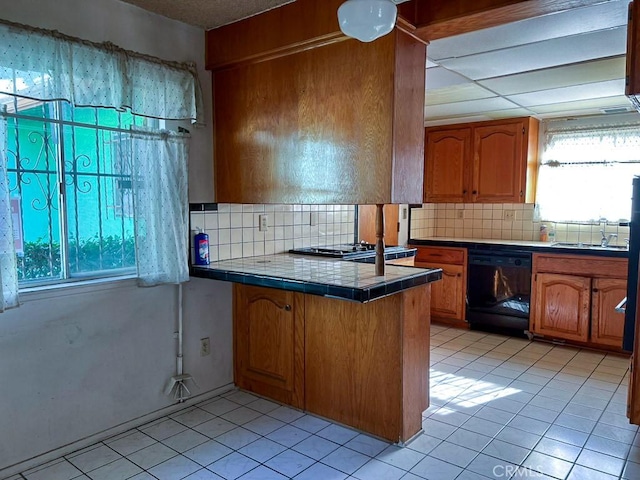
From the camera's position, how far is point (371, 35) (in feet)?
4.78

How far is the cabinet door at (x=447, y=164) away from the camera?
15.0ft

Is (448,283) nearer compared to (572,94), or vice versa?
(572,94)

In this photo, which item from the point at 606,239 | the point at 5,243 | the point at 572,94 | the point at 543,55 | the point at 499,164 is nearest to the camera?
the point at 5,243

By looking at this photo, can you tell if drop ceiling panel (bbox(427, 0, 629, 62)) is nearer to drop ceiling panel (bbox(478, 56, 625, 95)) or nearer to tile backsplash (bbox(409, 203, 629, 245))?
drop ceiling panel (bbox(478, 56, 625, 95))

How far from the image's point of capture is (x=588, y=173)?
424 centimetres

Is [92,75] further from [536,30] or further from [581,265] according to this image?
[581,265]

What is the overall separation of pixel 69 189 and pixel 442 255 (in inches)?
137

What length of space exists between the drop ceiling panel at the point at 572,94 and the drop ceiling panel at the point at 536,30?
1084mm

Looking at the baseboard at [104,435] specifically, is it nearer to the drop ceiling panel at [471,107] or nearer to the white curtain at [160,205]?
the white curtain at [160,205]

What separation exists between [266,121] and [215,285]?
3.51ft

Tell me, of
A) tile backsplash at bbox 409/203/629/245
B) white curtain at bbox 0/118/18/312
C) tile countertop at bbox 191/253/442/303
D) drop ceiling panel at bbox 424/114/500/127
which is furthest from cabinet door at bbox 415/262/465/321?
white curtain at bbox 0/118/18/312

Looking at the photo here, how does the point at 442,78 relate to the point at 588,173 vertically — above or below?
above

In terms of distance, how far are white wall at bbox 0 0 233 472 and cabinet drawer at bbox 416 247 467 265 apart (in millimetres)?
2491

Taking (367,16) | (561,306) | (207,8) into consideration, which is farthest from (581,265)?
(207,8)
